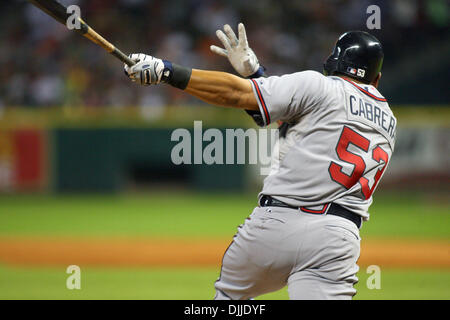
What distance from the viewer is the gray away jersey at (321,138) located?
115 inches

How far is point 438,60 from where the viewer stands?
13.7 m

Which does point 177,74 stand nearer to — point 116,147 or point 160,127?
point 160,127

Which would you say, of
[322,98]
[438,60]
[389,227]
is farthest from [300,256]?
[438,60]

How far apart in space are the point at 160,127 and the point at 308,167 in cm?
992

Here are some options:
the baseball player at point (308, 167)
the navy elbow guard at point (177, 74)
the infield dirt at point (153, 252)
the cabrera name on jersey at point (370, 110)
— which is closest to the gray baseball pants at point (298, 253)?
the baseball player at point (308, 167)

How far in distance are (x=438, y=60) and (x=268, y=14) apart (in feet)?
13.4

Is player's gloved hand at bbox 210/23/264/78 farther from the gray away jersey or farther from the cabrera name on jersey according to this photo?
the cabrera name on jersey

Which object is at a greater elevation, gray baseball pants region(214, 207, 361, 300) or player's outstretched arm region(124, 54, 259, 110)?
player's outstretched arm region(124, 54, 259, 110)

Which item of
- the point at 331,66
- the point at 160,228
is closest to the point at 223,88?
the point at 331,66

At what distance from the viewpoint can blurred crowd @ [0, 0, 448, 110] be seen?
44.2 ft

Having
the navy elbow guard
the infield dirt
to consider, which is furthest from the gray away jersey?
the infield dirt

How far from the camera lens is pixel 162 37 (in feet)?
47.4

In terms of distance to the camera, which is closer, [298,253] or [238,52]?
[298,253]
